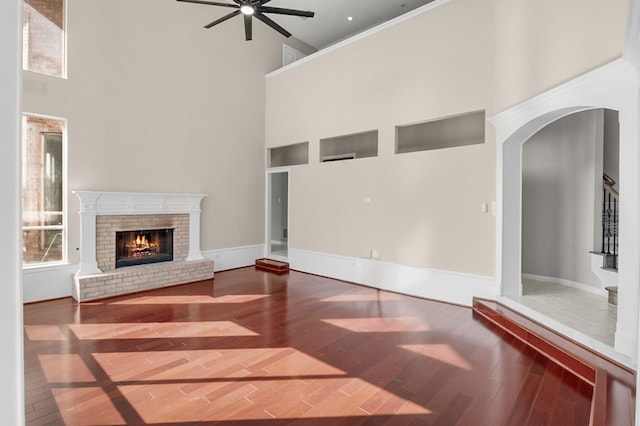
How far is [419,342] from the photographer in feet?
11.7

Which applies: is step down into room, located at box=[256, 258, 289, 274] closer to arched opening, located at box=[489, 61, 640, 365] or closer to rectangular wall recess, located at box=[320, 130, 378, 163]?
rectangular wall recess, located at box=[320, 130, 378, 163]

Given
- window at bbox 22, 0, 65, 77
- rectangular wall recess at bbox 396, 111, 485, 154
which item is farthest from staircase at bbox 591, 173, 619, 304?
window at bbox 22, 0, 65, 77

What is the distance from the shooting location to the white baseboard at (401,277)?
15.6 ft

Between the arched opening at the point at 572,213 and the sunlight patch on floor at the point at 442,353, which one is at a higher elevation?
the arched opening at the point at 572,213

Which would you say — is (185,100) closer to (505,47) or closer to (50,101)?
(50,101)

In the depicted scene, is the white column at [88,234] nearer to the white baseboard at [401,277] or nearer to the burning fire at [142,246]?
the burning fire at [142,246]

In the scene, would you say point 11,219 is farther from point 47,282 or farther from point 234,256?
point 234,256

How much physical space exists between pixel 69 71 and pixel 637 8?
21.7ft

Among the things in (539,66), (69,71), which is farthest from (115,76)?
(539,66)

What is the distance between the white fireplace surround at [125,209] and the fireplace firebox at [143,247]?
0.38 meters

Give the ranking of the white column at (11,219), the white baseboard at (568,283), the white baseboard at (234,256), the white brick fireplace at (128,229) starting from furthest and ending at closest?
the white baseboard at (234,256) < the white brick fireplace at (128,229) < the white baseboard at (568,283) < the white column at (11,219)

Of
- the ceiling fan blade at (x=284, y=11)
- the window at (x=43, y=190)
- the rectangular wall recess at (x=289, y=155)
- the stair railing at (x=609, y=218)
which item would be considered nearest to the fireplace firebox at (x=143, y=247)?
the window at (x=43, y=190)

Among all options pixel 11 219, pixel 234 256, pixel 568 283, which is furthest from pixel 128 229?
pixel 568 283

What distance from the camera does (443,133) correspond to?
18.5ft
